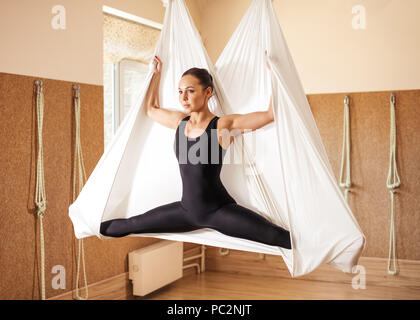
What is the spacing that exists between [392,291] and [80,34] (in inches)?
116

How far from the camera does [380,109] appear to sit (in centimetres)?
344

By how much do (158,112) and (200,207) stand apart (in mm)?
523

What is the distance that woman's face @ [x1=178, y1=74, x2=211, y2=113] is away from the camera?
1.92m

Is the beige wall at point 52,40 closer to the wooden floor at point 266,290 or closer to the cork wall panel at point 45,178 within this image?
the cork wall panel at point 45,178

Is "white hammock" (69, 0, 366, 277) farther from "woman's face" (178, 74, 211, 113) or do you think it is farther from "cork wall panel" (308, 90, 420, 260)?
"cork wall panel" (308, 90, 420, 260)

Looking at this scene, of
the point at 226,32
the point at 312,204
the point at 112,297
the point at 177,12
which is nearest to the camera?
the point at 312,204

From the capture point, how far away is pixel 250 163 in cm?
202

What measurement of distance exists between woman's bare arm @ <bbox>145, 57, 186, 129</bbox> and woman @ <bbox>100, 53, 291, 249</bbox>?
65 millimetres

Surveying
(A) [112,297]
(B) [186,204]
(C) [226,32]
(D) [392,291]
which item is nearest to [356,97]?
(C) [226,32]

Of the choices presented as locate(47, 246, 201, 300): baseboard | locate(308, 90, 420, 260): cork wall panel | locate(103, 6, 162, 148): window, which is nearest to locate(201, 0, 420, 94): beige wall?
locate(308, 90, 420, 260): cork wall panel

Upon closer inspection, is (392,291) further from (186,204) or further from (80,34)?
(80,34)

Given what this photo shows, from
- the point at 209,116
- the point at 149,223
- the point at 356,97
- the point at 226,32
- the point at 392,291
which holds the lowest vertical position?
the point at 392,291

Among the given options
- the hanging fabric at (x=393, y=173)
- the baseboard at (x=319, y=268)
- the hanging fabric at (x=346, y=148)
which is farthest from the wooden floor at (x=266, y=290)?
the hanging fabric at (x=346, y=148)

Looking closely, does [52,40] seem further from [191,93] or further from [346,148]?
[346,148]
